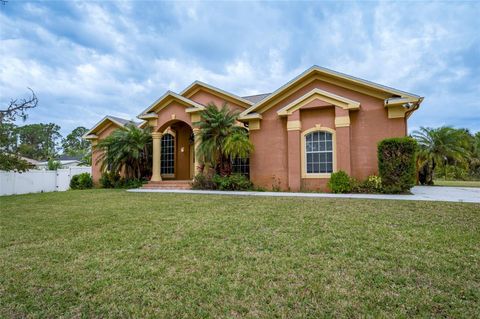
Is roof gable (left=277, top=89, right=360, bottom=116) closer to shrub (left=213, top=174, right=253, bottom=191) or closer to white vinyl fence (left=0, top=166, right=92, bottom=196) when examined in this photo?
shrub (left=213, top=174, right=253, bottom=191)

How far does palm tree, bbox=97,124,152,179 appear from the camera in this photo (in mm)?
15719

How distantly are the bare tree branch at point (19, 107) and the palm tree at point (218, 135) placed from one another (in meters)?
7.79

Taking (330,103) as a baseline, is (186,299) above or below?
below

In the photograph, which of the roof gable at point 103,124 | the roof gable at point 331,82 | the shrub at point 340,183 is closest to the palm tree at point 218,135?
the roof gable at point 331,82

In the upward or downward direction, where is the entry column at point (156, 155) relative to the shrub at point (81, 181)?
upward

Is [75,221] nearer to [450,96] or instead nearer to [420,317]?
[420,317]

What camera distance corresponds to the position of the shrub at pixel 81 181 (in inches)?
711

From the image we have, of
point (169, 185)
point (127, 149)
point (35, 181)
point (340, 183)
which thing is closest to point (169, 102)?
point (127, 149)

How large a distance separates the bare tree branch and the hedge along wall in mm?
11832

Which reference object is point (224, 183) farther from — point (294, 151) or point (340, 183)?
point (340, 183)

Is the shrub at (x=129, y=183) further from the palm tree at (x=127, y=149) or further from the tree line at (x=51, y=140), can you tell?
the tree line at (x=51, y=140)

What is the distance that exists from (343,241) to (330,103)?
8849 millimetres

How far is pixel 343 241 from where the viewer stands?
4.65 m

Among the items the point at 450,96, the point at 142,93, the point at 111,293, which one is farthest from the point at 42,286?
the point at 450,96
